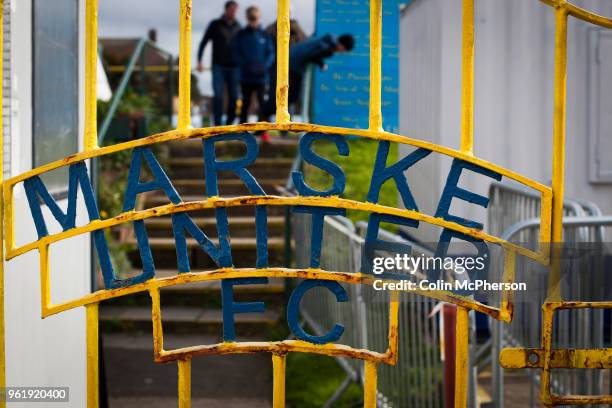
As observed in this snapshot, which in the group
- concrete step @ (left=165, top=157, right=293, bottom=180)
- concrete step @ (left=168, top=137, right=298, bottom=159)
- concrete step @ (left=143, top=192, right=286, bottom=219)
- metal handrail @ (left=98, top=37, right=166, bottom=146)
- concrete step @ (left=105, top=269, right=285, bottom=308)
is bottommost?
concrete step @ (left=105, top=269, right=285, bottom=308)

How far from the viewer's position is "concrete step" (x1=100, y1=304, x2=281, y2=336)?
7.88 metres

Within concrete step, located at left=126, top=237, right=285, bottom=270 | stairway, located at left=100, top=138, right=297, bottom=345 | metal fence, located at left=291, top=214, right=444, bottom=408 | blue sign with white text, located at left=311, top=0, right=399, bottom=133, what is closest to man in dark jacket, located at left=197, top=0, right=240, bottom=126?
stairway, located at left=100, top=138, right=297, bottom=345

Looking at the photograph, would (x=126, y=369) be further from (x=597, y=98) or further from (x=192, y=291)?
(x=597, y=98)

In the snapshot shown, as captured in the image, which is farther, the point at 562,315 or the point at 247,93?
the point at 247,93

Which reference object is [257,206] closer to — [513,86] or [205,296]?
[513,86]

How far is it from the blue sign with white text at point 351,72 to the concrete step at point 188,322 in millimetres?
6648

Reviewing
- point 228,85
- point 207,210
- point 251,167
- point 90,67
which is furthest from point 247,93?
point 90,67

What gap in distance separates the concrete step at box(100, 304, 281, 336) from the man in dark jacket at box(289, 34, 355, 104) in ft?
18.1

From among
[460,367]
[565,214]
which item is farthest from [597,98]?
[460,367]

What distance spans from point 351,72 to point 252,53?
11.3 feet

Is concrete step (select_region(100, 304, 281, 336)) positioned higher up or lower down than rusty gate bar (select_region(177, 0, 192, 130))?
lower down

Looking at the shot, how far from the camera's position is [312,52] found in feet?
42.4

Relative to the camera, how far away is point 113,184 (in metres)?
10.4

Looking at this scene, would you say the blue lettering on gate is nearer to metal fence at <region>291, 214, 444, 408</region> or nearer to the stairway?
metal fence at <region>291, 214, 444, 408</region>
